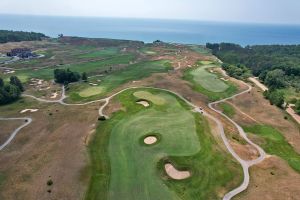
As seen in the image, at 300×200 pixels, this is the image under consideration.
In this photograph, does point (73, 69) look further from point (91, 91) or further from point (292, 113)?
point (292, 113)

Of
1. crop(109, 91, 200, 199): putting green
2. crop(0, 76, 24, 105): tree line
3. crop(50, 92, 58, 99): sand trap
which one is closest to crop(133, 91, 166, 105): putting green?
crop(109, 91, 200, 199): putting green

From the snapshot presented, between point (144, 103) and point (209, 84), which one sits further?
point (209, 84)

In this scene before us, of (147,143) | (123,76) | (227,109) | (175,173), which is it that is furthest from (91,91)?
(175,173)

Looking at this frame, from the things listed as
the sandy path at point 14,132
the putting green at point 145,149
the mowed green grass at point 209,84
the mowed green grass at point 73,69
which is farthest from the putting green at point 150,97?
the mowed green grass at point 73,69

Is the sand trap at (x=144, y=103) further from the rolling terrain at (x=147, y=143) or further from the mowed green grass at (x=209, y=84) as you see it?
the mowed green grass at (x=209, y=84)

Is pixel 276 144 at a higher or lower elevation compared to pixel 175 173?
lower

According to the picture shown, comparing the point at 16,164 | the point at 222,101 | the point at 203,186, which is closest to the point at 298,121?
the point at 222,101
